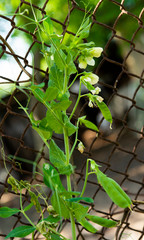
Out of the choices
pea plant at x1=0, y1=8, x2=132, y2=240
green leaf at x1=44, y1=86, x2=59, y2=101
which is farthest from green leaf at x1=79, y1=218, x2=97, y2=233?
green leaf at x1=44, y1=86, x2=59, y2=101

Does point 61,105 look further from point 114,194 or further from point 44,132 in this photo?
point 114,194

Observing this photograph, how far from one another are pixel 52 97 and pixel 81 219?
207mm

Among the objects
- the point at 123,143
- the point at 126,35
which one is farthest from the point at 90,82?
the point at 123,143

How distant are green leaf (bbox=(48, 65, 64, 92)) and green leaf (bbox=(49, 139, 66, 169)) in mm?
95

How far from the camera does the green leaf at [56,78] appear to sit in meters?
0.58

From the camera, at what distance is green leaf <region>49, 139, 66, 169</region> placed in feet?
1.84

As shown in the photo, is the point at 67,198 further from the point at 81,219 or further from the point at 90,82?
the point at 90,82

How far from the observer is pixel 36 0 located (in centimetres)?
150

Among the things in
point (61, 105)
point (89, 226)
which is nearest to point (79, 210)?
point (89, 226)

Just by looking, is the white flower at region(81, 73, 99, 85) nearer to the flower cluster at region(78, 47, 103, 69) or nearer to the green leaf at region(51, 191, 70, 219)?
the flower cluster at region(78, 47, 103, 69)

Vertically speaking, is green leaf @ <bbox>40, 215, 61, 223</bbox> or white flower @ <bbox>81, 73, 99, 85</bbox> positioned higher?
white flower @ <bbox>81, 73, 99, 85</bbox>

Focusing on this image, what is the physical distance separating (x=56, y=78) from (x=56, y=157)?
0.13m

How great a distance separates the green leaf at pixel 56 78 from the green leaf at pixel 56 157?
95mm

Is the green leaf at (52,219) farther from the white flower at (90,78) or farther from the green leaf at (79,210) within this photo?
the white flower at (90,78)
